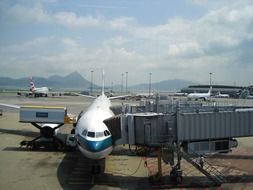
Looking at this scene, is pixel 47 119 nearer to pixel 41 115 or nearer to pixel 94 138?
pixel 41 115

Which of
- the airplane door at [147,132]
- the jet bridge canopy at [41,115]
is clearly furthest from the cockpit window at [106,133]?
the jet bridge canopy at [41,115]

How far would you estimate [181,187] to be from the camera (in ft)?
73.0

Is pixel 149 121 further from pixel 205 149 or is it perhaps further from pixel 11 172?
pixel 11 172

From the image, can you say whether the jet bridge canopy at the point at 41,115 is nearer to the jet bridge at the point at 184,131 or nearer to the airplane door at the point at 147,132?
the jet bridge at the point at 184,131

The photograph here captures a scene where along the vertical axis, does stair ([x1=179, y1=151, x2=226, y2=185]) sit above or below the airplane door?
below

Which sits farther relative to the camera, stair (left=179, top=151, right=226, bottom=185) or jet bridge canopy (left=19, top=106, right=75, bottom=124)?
jet bridge canopy (left=19, top=106, right=75, bottom=124)

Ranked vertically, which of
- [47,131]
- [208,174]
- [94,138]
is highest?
[94,138]

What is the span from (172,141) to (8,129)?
31528mm

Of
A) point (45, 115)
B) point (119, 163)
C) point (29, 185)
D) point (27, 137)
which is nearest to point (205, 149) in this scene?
point (119, 163)

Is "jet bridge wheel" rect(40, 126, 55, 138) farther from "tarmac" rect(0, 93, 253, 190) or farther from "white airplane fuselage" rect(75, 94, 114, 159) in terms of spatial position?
Answer: "white airplane fuselage" rect(75, 94, 114, 159)

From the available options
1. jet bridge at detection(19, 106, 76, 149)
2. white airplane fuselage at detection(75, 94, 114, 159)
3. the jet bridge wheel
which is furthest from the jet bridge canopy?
white airplane fuselage at detection(75, 94, 114, 159)

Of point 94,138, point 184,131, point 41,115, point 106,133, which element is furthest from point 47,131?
point 184,131

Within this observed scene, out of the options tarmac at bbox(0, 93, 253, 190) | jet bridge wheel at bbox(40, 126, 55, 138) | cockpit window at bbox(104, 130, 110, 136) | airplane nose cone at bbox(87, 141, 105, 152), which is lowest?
tarmac at bbox(0, 93, 253, 190)

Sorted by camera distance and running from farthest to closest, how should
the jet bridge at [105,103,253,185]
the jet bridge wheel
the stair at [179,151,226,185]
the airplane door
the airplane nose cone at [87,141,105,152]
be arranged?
the jet bridge wheel < the jet bridge at [105,103,253,185] < the airplane door < the stair at [179,151,226,185] < the airplane nose cone at [87,141,105,152]
